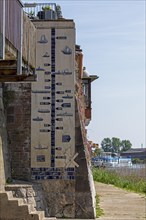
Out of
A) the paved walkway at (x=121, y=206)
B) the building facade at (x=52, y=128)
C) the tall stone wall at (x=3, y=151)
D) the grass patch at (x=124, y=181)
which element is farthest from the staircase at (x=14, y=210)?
the grass patch at (x=124, y=181)

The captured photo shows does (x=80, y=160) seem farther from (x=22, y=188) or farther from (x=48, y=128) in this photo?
(x=22, y=188)

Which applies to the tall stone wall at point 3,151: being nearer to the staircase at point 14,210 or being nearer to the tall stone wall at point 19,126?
the tall stone wall at point 19,126

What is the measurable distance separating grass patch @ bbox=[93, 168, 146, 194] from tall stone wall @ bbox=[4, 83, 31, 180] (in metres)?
14.5

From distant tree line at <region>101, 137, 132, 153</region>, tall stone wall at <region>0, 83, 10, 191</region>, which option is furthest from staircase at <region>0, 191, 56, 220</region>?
distant tree line at <region>101, 137, 132, 153</region>

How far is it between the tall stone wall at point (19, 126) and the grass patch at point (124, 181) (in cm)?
1445

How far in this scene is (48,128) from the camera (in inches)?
777

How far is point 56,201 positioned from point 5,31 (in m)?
9.22

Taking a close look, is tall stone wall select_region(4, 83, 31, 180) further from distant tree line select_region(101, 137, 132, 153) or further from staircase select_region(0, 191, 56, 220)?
distant tree line select_region(101, 137, 132, 153)

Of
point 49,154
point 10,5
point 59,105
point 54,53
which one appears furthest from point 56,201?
point 10,5

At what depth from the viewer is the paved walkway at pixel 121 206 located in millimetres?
20406

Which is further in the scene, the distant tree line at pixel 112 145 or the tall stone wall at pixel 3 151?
the distant tree line at pixel 112 145

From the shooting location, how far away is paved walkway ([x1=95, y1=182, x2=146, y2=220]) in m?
20.4

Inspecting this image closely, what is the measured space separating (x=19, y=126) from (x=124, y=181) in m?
19.6

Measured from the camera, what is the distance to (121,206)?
2377cm
